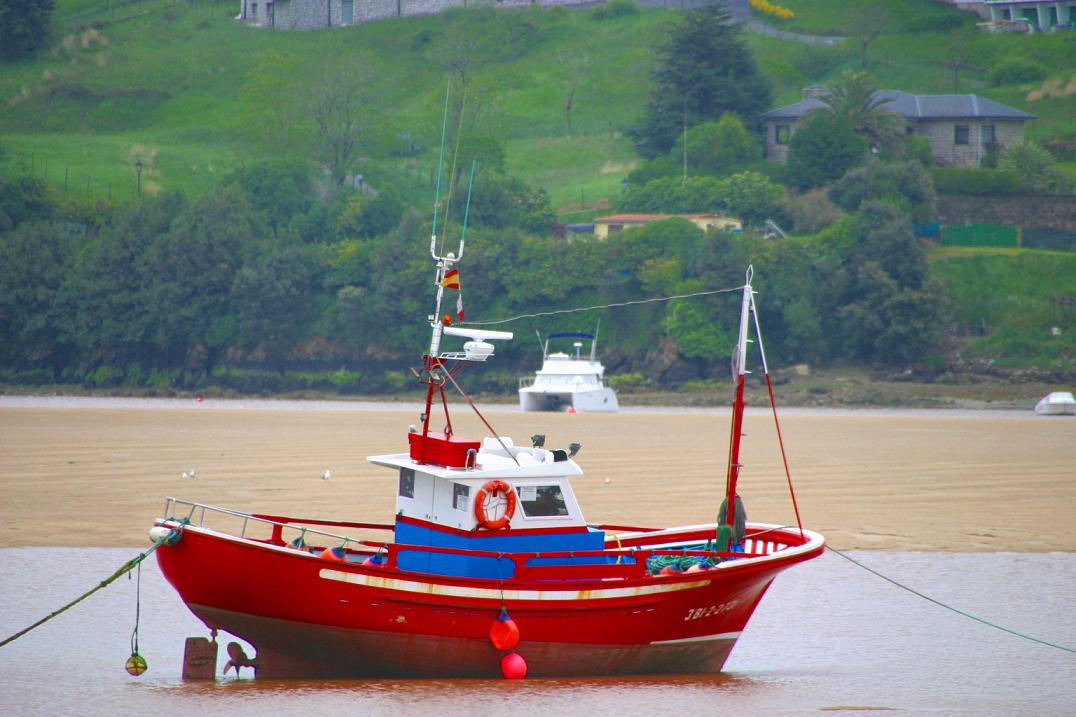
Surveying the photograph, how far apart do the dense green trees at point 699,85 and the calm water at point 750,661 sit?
90.9 metres

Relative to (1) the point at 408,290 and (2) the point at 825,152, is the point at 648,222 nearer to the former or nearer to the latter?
(2) the point at 825,152

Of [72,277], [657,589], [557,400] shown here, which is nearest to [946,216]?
[557,400]

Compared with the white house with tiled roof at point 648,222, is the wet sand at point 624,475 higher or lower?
lower

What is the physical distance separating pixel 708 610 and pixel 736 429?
248cm

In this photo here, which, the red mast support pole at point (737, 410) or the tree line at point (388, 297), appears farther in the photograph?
the tree line at point (388, 297)

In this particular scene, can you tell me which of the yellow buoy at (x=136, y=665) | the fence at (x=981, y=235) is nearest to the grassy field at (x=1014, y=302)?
the fence at (x=981, y=235)

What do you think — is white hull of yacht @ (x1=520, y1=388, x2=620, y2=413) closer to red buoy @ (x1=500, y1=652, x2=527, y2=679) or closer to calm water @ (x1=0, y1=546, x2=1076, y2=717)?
calm water @ (x1=0, y1=546, x2=1076, y2=717)

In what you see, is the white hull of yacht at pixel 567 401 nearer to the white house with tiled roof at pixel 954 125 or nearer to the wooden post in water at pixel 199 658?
the white house with tiled roof at pixel 954 125

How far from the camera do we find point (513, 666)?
18562 millimetres

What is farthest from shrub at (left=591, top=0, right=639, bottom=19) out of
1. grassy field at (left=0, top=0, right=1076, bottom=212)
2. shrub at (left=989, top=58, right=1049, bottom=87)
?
shrub at (left=989, top=58, right=1049, bottom=87)

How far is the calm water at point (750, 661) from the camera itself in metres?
17.6

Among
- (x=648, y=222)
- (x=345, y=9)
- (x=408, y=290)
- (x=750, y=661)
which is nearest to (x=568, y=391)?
(x=408, y=290)

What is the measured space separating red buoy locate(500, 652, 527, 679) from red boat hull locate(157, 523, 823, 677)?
157 millimetres

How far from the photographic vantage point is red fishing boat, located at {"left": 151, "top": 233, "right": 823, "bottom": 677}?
18.3 metres
